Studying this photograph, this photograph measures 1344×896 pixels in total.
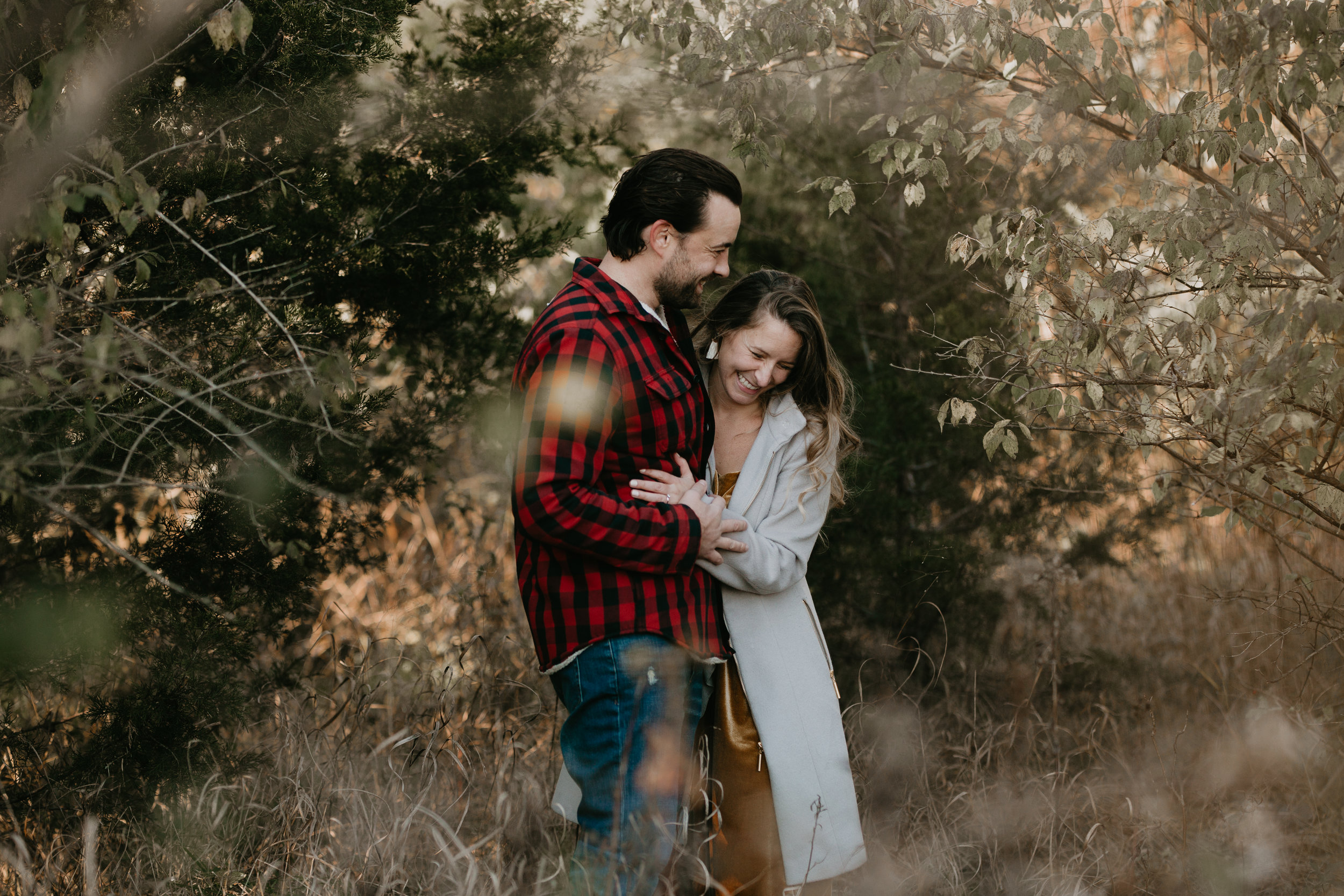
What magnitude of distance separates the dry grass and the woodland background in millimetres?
21

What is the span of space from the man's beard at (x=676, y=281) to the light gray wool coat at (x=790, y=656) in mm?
401

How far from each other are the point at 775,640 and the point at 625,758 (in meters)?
0.48

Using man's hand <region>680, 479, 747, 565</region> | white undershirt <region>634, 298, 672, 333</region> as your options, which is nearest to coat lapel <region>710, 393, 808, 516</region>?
man's hand <region>680, 479, 747, 565</region>

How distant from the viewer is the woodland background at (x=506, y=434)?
2248 millimetres

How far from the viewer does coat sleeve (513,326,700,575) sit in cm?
186

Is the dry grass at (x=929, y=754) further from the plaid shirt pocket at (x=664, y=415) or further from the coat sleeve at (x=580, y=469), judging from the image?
the plaid shirt pocket at (x=664, y=415)

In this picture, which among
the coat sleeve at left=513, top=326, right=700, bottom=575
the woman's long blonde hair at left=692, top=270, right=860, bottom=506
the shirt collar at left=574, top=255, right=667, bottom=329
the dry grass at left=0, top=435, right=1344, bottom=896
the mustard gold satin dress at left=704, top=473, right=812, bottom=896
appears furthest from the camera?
the dry grass at left=0, top=435, right=1344, bottom=896

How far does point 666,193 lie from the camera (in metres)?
2.09

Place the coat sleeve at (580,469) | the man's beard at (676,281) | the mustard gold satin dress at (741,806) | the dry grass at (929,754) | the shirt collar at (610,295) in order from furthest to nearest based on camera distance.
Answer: the dry grass at (929,754) < the mustard gold satin dress at (741,806) < the man's beard at (676,281) < the shirt collar at (610,295) < the coat sleeve at (580,469)

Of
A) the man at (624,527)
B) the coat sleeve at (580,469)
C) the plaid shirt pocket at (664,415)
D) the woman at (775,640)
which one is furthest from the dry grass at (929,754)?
the plaid shirt pocket at (664,415)

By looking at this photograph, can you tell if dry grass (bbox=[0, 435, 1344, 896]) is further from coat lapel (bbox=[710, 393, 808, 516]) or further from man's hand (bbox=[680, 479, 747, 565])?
coat lapel (bbox=[710, 393, 808, 516])

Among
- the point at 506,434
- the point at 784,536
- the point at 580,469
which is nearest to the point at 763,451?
the point at 784,536

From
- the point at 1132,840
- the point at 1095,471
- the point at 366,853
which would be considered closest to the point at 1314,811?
the point at 1132,840

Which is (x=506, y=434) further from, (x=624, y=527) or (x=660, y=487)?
(x=624, y=527)
